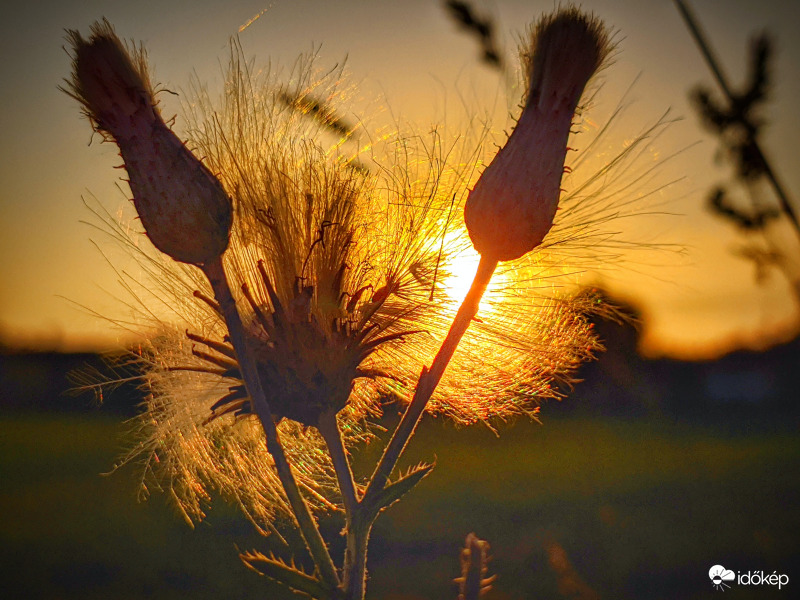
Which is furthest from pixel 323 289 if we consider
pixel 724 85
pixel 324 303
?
pixel 724 85

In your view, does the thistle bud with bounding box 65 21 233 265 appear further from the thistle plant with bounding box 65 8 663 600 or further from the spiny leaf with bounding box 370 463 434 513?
the spiny leaf with bounding box 370 463 434 513

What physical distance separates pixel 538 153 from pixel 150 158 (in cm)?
59

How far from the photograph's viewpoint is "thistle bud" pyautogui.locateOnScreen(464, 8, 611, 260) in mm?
1053

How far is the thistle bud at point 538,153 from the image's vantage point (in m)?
1.05

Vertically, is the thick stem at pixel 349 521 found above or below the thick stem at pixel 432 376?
below

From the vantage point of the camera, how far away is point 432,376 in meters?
1.15

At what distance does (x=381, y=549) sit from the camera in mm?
5965

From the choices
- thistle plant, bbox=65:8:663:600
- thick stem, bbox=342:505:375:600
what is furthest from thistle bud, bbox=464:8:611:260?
thick stem, bbox=342:505:375:600

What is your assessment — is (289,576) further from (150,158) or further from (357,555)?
(150,158)

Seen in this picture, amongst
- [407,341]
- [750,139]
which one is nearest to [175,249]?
[407,341]

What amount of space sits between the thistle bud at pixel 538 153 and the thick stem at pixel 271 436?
1.31 ft

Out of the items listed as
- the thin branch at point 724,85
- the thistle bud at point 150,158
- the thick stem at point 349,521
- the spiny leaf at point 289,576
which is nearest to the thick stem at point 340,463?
the thick stem at point 349,521

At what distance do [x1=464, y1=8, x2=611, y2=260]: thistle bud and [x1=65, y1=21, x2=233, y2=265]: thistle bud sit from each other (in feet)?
1.33

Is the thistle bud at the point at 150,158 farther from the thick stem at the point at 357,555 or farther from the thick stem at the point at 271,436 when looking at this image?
the thick stem at the point at 357,555
